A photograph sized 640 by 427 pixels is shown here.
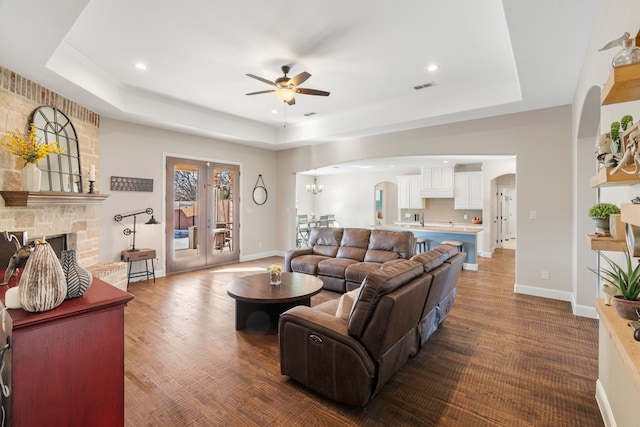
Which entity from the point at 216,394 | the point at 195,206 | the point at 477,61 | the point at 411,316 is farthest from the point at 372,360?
the point at 195,206

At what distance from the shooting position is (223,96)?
503 cm

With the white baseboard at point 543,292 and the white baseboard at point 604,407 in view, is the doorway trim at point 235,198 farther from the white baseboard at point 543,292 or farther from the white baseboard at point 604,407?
the white baseboard at point 604,407

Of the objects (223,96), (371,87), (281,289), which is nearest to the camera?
(281,289)

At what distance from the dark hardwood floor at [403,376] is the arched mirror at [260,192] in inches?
151

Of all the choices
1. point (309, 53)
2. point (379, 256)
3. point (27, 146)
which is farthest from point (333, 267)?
point (27, 146)

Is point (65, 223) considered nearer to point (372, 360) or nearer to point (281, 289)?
point (281, 289)

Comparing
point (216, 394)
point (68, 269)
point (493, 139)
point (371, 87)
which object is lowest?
point (216, 394)

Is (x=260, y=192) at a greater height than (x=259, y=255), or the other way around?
(x=260, y=192)

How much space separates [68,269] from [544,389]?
316cm

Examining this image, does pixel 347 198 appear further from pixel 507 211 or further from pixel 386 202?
pixel 507 211

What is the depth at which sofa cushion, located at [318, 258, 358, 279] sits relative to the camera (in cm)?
459

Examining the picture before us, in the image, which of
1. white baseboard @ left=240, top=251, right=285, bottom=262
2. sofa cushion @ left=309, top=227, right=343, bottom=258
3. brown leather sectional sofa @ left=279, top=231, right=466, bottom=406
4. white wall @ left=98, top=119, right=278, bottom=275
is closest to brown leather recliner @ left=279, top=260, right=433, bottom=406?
brown leather sectional sofa @ left=279, top=231, right=466, bottom=406

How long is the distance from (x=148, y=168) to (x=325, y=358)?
16.6 ft

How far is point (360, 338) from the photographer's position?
6.58ft
